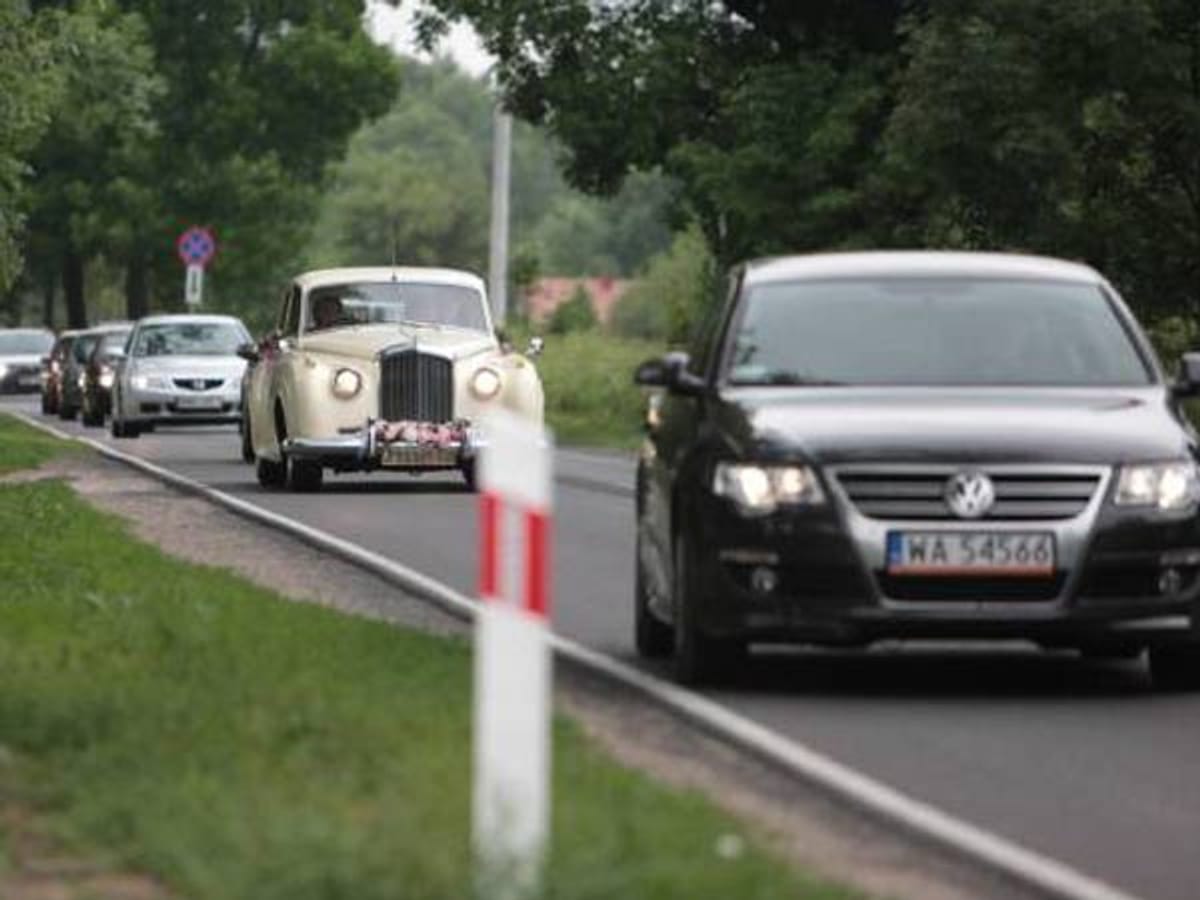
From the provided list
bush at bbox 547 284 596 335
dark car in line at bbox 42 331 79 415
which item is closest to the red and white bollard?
dark car in line at bbox 42 331 79 415

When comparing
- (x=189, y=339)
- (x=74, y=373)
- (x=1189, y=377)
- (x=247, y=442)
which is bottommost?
(x=74, y=373)

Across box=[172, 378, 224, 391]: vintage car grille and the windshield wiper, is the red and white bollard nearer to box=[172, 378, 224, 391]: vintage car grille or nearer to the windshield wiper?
the windshield wiper

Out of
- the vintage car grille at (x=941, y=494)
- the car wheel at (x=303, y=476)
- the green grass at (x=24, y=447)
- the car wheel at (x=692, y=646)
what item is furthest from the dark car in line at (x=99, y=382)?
the vintage car grille at (x=941, y=494)

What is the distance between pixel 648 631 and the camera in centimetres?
1573

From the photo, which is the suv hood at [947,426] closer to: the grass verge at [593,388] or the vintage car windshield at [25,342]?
the grass verge at [593,388]

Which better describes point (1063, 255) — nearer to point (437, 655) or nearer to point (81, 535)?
point (81, 535)

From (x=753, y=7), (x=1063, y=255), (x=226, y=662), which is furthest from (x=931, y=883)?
(x=753, y=7)

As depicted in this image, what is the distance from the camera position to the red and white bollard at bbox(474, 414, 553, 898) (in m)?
8.51

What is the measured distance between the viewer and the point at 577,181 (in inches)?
2315

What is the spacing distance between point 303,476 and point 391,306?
148cm

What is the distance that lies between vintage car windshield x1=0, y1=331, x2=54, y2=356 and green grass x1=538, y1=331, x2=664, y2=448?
11528 millimetres

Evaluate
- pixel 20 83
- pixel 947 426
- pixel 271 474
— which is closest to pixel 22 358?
pixel 20 83

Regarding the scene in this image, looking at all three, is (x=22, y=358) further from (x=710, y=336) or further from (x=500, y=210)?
(x=710, y=336)

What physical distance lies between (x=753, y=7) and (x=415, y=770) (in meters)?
46.6
